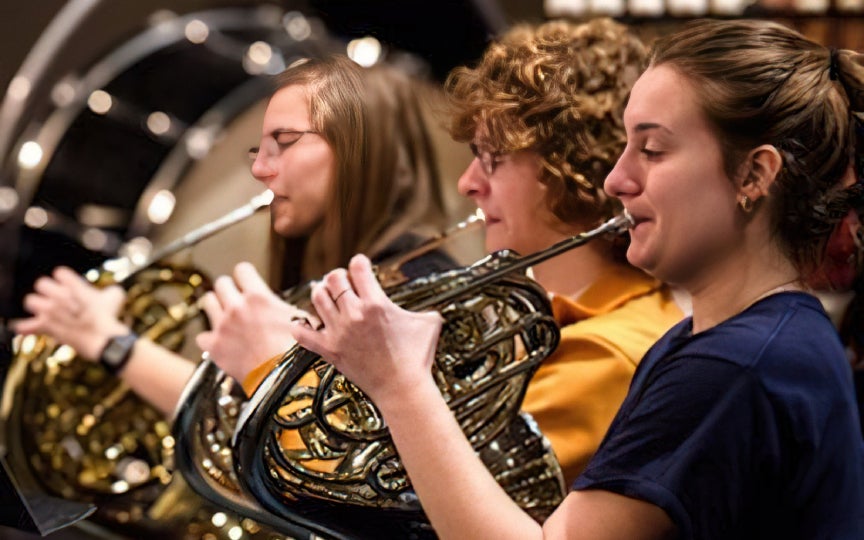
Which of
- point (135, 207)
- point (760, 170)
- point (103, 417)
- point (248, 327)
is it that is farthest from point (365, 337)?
point (135, 207)

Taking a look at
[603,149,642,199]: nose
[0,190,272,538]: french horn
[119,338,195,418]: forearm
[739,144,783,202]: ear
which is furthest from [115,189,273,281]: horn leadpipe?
[739,144,783,202]: ear

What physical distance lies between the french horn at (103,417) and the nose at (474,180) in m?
0.44

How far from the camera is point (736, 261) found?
3.20 ft

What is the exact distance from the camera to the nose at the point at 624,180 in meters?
0.98

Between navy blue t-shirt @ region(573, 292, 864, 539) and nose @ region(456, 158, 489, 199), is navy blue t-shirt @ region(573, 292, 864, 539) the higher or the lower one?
the lower one

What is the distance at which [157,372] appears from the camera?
1.61 meters

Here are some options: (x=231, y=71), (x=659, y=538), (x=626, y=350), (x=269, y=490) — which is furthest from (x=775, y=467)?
(x=231, y=71)

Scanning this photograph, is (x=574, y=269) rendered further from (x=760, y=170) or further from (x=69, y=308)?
(x=69, y=308)

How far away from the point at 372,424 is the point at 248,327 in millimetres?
172

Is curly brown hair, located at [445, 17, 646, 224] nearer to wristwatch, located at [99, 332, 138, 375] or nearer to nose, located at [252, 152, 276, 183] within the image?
nose, located at [252, 152, 276, 183]

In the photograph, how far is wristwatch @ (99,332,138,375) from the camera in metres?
1.65

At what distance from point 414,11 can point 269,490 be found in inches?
45.2

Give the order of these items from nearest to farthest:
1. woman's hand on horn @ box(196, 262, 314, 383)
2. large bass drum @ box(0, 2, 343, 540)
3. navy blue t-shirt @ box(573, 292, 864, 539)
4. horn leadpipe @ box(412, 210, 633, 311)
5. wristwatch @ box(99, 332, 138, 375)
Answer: navy blue t-shirt @ box(573, 292, 864, 539) → horn leadpipe @ box(412, 210, 633, 311) → woman's hand on horn @ box(196, 262, 314, 383) → large bass drum @ box(0, 2, 343, 540) → wristwatch @ box(99, 332, 138, 375)

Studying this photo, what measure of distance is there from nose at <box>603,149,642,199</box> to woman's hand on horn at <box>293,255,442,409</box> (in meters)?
0.20
